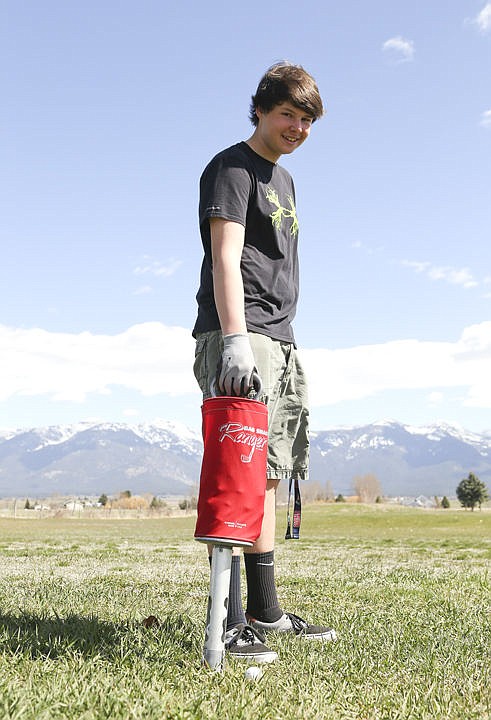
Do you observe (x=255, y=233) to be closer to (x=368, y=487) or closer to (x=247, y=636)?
(x=247, y=636)

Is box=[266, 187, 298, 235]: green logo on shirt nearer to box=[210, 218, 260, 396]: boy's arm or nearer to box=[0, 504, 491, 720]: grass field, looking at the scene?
box=[210, 218, 260, 396]: boy's arm

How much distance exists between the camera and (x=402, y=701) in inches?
97.1

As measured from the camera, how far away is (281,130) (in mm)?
3652

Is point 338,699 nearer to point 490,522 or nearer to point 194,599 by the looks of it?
point 194,599

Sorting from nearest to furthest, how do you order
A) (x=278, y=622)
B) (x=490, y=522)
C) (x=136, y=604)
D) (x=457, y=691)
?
(x=457, y=691)
(x=278, y=622)
(x=136, y=604)
(x=490, y=522)

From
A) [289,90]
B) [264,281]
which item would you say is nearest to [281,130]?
[289,90]

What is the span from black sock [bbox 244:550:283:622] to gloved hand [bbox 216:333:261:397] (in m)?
1.09

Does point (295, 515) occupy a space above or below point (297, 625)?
above

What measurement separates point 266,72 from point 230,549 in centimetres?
245

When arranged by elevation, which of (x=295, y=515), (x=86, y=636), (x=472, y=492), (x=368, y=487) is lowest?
(x=86, y=636)

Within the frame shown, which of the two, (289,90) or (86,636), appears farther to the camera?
(289,90)

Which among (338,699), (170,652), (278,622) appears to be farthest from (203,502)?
(278,622)

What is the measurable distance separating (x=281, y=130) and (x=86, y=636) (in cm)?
270

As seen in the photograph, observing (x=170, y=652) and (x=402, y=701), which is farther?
(x=170, y=652)
